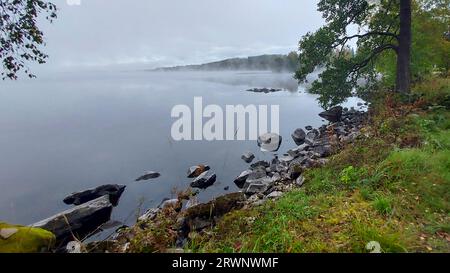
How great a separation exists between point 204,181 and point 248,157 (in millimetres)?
3933

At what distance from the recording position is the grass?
13.4 feet

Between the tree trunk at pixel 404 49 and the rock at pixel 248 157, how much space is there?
8118 mm

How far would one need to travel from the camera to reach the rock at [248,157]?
15.6 metres

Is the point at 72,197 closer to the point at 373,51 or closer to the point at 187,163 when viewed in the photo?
the point at 187,163

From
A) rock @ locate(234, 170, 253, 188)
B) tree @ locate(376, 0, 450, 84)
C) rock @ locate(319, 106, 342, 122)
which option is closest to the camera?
rock @ locate(234, 170, 253, 188)

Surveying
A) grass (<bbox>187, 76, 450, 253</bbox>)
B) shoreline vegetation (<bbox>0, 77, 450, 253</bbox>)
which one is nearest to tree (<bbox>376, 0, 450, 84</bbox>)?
shoreline vegetation (<bbox>0, 77, 450, 253</bbox>)

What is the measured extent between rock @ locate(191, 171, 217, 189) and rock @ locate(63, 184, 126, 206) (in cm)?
360

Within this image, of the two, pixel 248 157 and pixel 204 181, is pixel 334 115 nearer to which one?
pixel 248 157

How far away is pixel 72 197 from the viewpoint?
41.9 feet

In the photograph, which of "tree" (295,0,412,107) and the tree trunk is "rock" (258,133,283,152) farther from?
the tree trunk

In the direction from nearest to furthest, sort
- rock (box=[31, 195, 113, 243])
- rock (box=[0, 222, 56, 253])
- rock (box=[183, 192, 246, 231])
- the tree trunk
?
rock (box=[0, 222, 56, 253]), rock (box=[183, 192, 246, 231]), rock (box=[31, 195, 113, 243]), the tree trunk

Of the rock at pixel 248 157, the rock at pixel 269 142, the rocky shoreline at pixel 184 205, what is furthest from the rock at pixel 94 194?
the rock at pixel 269 142
